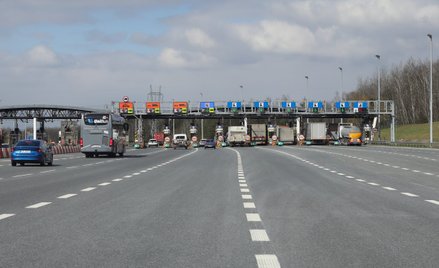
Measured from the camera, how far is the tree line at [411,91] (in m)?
133

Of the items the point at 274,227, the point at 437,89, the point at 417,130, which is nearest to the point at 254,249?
the point at 274,227

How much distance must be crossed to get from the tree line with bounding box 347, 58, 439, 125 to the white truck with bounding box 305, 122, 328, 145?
43894 millimetres

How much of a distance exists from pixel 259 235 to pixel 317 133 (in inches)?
3411

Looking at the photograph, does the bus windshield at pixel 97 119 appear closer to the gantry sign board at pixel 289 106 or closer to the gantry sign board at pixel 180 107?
the gantry sign board at pixel 180 107

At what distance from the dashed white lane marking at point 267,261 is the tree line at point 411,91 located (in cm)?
12929

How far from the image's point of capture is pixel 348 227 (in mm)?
10234

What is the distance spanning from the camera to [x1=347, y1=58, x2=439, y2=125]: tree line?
13275 centimetres

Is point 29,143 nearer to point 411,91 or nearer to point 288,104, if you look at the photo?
point 288,104

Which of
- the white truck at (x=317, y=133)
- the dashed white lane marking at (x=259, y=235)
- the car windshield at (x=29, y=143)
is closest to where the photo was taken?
the dashed white lane marking at (x=259, y=235)

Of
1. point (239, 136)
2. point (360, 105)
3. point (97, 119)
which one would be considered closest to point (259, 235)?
point (97, 119)

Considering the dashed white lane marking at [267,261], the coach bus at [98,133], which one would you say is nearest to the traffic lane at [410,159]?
the coach bus at [98,133]

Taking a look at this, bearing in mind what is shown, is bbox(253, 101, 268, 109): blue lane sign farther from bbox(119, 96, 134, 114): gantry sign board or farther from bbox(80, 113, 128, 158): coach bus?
bbox(80, 113, 128, 158): coach bus

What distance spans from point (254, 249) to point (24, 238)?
3.07 meters

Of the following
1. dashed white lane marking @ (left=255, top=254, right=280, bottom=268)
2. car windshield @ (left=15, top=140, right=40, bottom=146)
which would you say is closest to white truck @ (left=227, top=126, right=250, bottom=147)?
car windshield @ (left=15, top=140, right=40, bottom=146)
